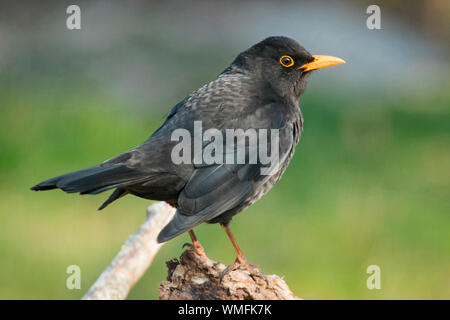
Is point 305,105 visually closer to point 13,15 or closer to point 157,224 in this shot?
point 157,224

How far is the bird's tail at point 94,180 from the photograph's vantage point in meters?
3.44

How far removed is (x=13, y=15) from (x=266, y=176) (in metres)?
9.59

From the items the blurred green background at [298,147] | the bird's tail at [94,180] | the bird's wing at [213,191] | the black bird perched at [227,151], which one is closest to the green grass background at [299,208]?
the blurred green background at [298,147]

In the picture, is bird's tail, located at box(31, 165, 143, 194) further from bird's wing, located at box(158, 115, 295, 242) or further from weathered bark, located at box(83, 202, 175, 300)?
weathered bark, located at box(83, 202, 175, 300)

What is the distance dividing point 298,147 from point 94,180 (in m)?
5.01

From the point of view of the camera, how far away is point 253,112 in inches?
162

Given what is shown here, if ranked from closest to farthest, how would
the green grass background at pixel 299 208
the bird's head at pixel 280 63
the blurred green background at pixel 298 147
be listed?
the bird's head at pixel 280 63 < the green grass background at pixel 299 208 < the blurred green background at pixel 298 147

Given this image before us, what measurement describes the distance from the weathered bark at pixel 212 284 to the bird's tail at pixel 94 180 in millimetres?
550

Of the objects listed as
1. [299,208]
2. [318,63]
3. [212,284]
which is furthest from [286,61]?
[299,208]

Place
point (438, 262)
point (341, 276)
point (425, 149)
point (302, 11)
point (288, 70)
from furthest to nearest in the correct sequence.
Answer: point (302, 11) < point (425, 149) < point (438, 262) < point (341, 276) < point (288, 70)

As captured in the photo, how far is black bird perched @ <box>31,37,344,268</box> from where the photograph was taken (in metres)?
3.64

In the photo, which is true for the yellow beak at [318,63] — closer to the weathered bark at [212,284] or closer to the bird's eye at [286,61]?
the bird's eye at [286,61]

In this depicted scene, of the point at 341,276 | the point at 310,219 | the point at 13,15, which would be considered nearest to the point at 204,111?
the point at 341,276

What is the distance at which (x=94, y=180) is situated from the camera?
11.6 ft
